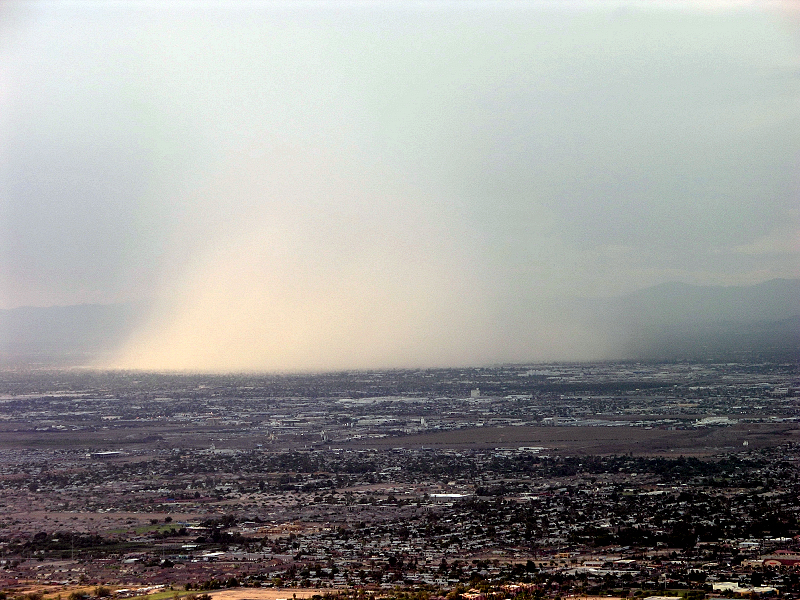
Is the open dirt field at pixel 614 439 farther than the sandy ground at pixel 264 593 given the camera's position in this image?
Yes

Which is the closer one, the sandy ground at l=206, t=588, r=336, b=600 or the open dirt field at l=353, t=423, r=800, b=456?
the sandy ground at l=206, t=588, r=336, b=600

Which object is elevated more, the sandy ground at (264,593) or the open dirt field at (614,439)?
the open dirt field at (614,439)

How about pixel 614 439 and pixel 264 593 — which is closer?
pixel 264 593

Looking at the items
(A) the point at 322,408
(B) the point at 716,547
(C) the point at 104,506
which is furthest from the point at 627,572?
(A) the point at 322,408

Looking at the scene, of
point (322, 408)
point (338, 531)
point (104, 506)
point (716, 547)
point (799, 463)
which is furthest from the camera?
point (322, 408)

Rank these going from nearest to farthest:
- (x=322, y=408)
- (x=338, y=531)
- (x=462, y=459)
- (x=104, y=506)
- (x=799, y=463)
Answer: (x=338, y=531) → (x=104, y=506) → (x=799, y=463) → (x=462, y=459) → (x=322, y=408)

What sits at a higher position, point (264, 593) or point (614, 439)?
point (614, 439)

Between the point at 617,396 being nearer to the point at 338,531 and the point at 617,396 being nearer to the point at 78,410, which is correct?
the point at 78,410

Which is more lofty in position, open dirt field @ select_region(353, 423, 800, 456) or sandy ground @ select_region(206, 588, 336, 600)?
open dirt field @ select_region(353, 423, 800, 456)
